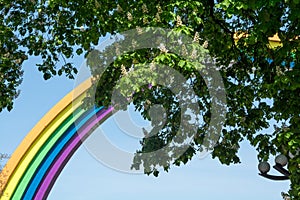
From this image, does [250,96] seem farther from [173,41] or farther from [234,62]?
[173,41]

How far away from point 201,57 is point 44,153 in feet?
31.1

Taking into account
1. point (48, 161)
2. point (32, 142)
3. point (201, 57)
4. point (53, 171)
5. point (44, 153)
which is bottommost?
point (201, 57)

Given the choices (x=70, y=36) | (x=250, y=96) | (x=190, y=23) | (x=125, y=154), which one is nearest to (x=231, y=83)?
(x=250, y=96)

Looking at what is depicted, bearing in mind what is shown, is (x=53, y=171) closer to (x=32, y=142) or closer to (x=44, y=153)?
(x=44, y=153)

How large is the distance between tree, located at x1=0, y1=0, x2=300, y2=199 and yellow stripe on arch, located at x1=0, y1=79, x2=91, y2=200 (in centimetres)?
542

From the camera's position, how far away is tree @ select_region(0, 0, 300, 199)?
7.73 m

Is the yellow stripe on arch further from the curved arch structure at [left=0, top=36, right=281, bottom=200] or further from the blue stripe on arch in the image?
the blue stripe on arch

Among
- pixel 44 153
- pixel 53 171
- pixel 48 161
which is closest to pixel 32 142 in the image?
pixel 44 153

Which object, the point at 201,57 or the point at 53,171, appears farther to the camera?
the point at 53,171

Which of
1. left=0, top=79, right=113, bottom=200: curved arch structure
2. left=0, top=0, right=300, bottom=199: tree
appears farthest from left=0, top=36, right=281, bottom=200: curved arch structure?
left=0, top=0, right=300, bottom=199: tree

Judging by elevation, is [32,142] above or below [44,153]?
above

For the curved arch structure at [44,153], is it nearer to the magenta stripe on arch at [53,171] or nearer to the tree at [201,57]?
the magenta stripe on arch at [53,171]

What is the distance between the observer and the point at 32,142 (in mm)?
16141

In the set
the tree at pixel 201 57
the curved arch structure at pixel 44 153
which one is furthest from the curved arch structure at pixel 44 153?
the tree at pixel 201 57
